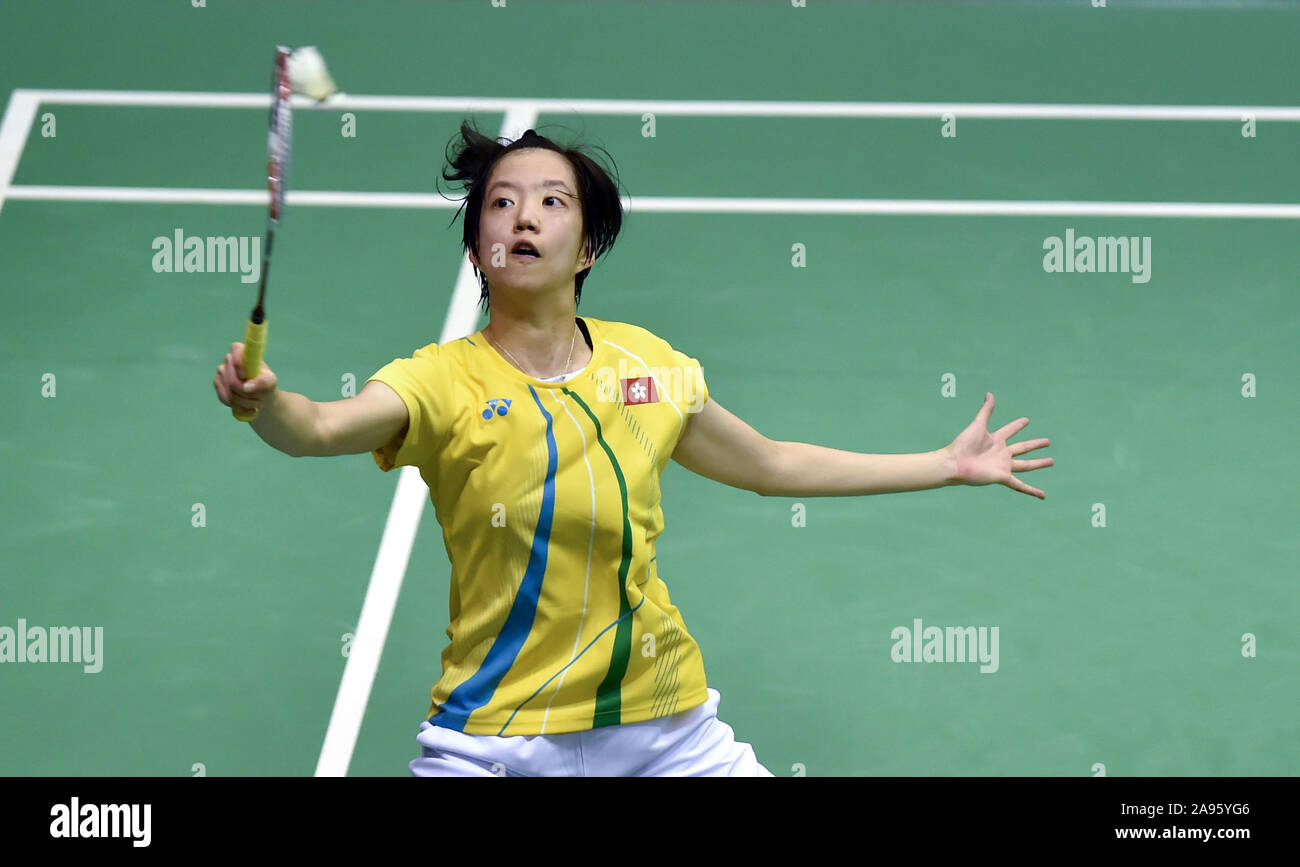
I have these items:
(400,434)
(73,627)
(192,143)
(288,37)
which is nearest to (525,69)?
(288,37)

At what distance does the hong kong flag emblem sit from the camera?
327 centimetres

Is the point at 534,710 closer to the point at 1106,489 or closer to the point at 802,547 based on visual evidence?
the point at 802,547

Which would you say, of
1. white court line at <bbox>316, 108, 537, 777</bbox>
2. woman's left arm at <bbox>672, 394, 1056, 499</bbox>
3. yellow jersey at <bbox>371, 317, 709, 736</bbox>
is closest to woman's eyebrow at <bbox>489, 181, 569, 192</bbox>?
yellow jersey at <bbox>371, 317, 709, 736</bbox>

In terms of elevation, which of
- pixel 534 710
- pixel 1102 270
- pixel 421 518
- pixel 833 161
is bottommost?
pixel 534 710

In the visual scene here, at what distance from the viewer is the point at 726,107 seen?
23.0 ft

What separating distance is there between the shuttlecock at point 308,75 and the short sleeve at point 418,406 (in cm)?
58

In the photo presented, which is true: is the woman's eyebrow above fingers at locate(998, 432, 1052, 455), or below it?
above

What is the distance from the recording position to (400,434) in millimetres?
3049

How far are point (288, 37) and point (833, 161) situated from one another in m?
2.78

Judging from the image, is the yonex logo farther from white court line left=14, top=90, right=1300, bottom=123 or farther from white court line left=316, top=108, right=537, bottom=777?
white court line left=14, top=90, right=1300, bottom=123

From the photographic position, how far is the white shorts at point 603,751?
308 cm

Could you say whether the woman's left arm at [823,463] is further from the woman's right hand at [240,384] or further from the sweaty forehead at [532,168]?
the woman's right hand at [240,384]

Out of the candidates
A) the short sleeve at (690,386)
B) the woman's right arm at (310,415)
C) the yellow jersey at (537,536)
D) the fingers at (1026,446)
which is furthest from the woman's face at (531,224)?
the fingers at (1026,446)

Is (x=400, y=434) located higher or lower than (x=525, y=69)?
lower
